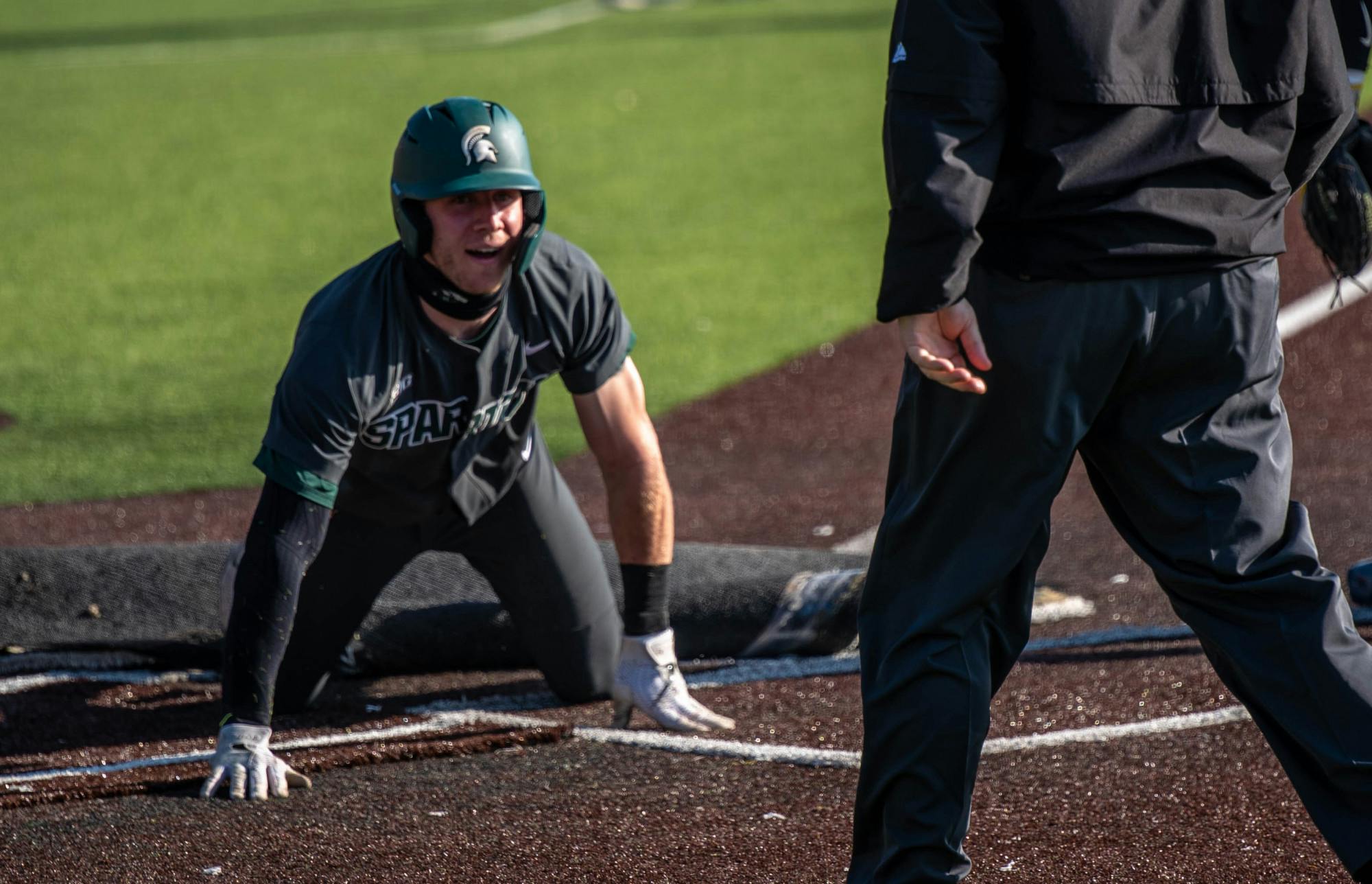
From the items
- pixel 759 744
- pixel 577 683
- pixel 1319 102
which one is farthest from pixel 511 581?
pixel 1319 102

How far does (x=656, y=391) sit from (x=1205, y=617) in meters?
5.76

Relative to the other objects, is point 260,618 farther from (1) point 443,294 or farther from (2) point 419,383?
(1) point 443,294

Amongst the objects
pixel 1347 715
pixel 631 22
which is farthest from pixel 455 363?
pixel 631 22

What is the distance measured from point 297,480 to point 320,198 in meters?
10.8

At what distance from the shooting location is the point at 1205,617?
2.63 m

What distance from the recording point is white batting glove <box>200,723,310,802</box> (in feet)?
11.6

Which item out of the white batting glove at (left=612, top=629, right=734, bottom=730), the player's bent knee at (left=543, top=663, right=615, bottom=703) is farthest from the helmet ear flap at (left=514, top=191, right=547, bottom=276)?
the player's bent knee at (left=543, top=663, right=615, bottom=703)

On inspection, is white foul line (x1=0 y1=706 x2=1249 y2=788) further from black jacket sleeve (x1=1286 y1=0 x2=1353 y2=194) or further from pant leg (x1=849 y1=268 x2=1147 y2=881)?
black jacket sleeve (x1=1286 y1=0 x2=1353 y2=194)

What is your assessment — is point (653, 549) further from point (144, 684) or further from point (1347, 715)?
point (1347, 715)

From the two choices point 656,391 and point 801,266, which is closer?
point 656,391

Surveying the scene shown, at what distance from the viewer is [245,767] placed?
3533 millimetres

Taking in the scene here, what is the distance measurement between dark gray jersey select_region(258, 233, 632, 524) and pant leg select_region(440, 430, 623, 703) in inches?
3.6

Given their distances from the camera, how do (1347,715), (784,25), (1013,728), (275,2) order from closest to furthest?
(1347,715) < (1013,728) < (784,25) < (275,2)

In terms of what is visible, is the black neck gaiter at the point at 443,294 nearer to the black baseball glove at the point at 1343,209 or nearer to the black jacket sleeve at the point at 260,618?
the black jacket sleeve at the point at 260,618
